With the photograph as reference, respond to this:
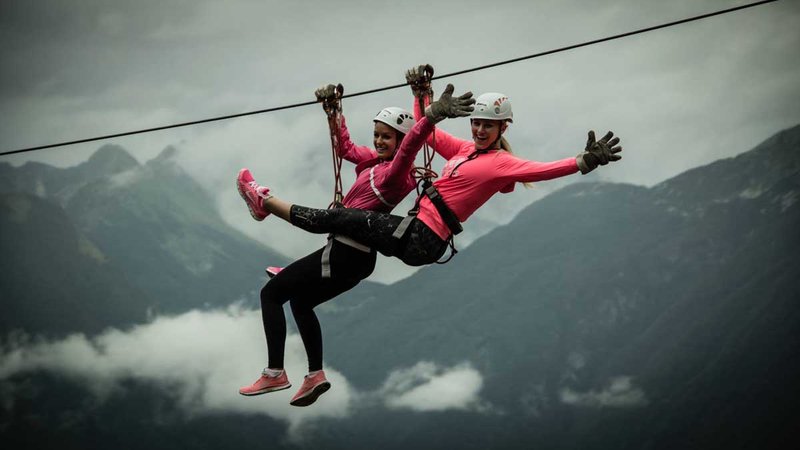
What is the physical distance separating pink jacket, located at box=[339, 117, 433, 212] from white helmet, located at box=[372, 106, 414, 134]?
13.1 inches

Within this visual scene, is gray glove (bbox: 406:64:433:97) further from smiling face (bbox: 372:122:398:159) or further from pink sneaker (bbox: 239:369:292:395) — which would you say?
pink sneaker (bbox: 239:369:292:395)

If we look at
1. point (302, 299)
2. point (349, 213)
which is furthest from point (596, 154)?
point (302, 299)

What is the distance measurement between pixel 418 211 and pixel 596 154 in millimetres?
1661

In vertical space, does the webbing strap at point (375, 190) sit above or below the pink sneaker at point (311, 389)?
above

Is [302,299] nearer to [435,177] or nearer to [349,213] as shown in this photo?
[349,213]

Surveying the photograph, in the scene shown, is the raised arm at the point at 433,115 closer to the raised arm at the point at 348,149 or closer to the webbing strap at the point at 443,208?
the webbing strap at the point at 443,208

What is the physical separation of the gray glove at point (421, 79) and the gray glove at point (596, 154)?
1.59 meters

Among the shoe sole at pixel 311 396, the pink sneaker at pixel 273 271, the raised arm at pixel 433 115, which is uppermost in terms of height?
the raised arm at pixel 433 115

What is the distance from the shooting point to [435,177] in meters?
9.13

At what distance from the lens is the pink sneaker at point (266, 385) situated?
29.7ft

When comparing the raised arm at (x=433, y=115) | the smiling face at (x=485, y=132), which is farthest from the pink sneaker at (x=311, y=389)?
the smiling face at (x=485, y=132)

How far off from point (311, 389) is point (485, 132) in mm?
2814

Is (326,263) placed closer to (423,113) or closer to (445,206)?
(445,206)

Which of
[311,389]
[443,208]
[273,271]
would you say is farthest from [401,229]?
[311,389]
